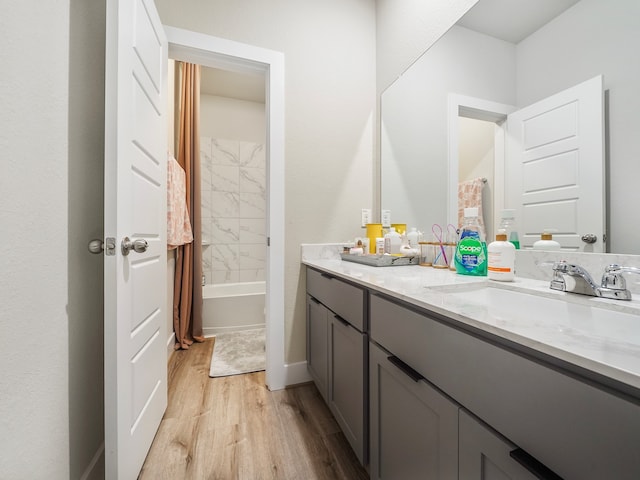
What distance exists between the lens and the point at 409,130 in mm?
1753

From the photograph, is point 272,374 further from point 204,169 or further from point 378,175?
point 204,169

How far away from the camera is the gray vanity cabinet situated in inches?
41.0

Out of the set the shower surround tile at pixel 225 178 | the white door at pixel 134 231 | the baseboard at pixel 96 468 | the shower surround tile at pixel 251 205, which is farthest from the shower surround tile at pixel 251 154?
the baseboard at pixel 96 468

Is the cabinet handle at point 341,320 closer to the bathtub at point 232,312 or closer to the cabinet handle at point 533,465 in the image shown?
the cabinet handle at point 533,465

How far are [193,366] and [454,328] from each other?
6.58 feet

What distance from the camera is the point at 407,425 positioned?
0.79 metres

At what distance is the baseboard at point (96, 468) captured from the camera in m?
1.00

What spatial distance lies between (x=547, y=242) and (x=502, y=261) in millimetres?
163

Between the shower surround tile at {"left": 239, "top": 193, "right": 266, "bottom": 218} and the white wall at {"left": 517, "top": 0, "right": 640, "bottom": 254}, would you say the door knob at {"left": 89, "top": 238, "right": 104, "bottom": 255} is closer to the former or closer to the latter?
the white wall at {"left": 517, "top": 0, "right": 640, "bottom": 254}

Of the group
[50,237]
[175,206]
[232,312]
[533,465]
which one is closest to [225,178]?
Result: [175,206]

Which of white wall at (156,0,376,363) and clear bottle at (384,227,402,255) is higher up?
white wall at (156,0,376,363)

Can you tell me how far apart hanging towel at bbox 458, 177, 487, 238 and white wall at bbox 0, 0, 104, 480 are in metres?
1.49

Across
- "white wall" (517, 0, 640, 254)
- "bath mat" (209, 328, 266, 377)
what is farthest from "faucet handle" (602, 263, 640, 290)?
"bath mat" (209, 328, 266, 377)

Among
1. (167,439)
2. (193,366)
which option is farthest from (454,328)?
(193,366)
